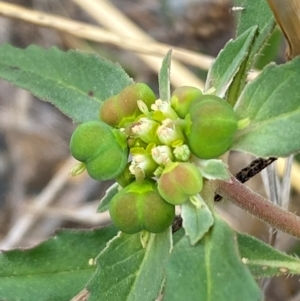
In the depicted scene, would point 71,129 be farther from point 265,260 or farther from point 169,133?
point 169,133

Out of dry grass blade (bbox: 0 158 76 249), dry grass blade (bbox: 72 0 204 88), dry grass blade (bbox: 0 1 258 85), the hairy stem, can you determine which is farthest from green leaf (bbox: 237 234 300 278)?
dry grass blade (bbox: 0 158 76 249)

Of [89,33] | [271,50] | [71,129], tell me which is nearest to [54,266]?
A: [89,33]

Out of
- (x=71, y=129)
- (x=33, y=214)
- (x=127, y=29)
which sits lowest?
(x=33, y=214)

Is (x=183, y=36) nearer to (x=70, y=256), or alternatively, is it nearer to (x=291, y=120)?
(x=70, y=256)

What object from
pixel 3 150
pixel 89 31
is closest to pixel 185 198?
pixel 89 31

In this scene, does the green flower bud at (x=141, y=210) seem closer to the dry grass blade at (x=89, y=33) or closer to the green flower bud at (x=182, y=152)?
the green flower bud at (x=182, y=152)

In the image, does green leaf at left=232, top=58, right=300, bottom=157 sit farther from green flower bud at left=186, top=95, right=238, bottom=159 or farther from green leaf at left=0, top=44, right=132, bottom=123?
green leaf at left=0, top=44, right=132, bottom=123

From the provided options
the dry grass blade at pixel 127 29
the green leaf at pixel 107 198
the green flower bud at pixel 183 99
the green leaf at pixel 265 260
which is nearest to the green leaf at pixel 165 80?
the green flower bud at pixel 183 99
